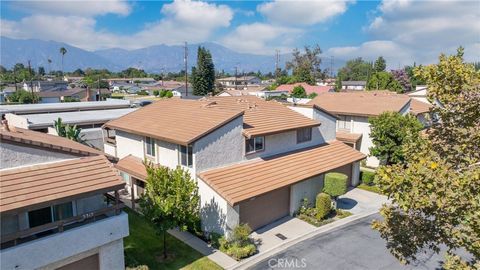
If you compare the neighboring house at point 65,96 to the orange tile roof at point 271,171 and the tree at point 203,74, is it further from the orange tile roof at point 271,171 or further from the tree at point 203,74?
the orange tile roof at point 271,171

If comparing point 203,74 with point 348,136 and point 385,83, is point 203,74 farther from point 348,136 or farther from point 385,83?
point 348,136

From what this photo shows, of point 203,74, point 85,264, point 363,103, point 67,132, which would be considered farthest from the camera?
point 203,74

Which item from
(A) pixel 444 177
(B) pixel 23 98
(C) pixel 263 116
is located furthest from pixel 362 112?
(B) pixel 23 98

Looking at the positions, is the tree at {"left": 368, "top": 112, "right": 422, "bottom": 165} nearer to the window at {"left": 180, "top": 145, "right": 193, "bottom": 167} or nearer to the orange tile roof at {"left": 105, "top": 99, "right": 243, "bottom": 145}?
the orange tile roof at {"left": 105, "top": 99, "right": 243, "bottom": 145}

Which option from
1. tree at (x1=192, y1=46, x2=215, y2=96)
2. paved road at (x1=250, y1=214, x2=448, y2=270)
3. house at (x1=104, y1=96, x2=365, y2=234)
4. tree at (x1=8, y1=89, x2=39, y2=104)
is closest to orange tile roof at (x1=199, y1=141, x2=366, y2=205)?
house at (x1=104, y1=96, x2=365, y2=234)

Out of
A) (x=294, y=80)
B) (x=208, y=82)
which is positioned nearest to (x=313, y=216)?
(x=208, y=82)

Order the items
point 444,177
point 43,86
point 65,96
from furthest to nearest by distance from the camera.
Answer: point 43,86
point 65,96
point 444,177

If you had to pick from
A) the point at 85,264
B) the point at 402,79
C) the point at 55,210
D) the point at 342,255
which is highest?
the point at 402,79

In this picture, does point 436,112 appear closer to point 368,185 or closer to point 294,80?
point 368,185
